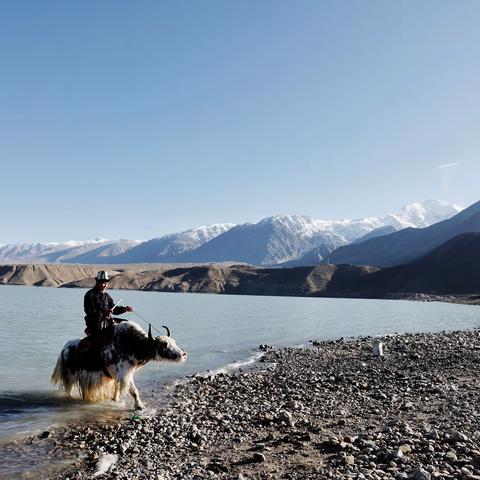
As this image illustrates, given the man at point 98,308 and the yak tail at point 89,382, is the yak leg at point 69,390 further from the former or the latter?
the man at point 98,308

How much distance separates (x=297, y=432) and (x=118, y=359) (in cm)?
445

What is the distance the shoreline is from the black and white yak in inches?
44.8

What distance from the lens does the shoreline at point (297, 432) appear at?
6.99 metres

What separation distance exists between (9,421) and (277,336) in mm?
23420

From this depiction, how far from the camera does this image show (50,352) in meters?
21.5

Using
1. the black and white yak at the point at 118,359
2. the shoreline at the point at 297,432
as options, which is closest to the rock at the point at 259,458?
the shoreline at the point at 297,432

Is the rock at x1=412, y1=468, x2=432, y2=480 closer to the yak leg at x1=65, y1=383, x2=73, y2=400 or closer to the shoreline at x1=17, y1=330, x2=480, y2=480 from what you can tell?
the shoreline at x1=17, y1=330, x2=480, y2=480

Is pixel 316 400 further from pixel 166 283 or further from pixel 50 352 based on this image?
pixel 166 283

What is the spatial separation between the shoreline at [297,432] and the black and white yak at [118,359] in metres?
1.14

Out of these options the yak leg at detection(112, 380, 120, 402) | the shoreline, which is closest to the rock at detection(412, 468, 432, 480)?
the shoreline

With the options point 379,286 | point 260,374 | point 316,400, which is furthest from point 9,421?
point 379,286

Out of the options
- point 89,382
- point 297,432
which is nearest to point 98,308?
point 89,382

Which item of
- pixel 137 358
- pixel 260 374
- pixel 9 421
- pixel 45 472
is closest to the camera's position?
pixel 45 472

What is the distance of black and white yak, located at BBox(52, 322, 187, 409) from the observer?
11.1 metres
